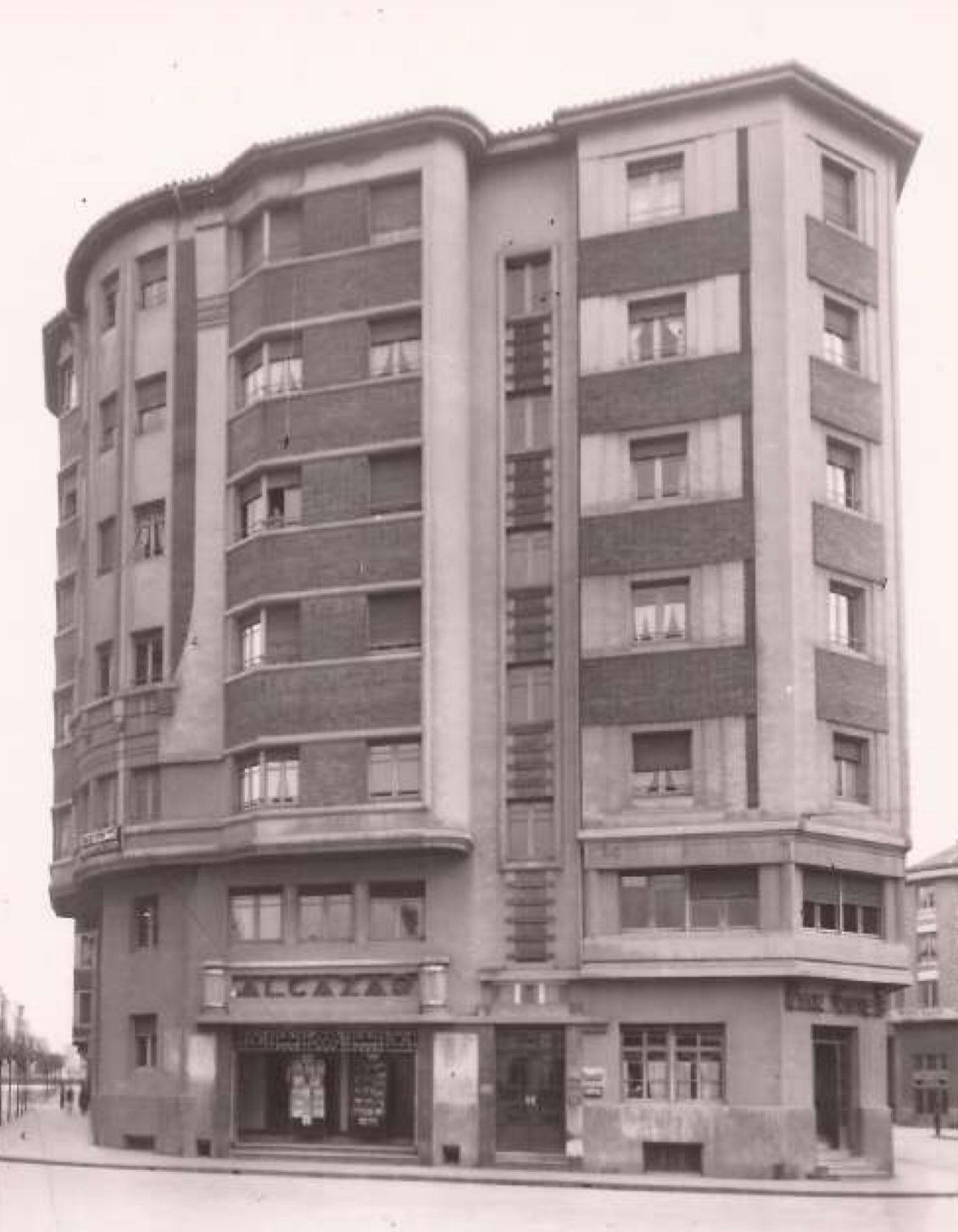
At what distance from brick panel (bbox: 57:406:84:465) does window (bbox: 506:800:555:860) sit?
→ 19.9 metres

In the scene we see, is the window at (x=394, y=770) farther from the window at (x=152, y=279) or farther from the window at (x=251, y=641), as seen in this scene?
the window at (x=152, y=279)

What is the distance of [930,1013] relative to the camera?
3346 inches

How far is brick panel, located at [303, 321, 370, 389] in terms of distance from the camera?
4800cm

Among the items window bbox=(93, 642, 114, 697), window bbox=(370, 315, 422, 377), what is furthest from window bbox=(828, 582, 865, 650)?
window bbox=(93, 642, 114, 697)

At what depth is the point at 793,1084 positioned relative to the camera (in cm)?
4209

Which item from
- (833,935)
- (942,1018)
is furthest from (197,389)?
(942,1018)

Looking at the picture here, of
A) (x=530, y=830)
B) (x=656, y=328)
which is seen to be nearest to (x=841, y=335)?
(x=656, y=328)

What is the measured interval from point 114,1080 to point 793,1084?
17.6 metres

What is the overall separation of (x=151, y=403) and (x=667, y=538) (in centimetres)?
1553

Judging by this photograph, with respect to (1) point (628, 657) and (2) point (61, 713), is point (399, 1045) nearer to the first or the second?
(1) point (628, 657)

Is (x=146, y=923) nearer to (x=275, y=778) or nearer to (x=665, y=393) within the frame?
(x=275, y=778)

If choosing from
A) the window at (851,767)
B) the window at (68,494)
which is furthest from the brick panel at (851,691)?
the window at (68,494)

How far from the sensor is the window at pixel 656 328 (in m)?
46.6

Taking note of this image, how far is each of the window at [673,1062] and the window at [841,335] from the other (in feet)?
53.5
